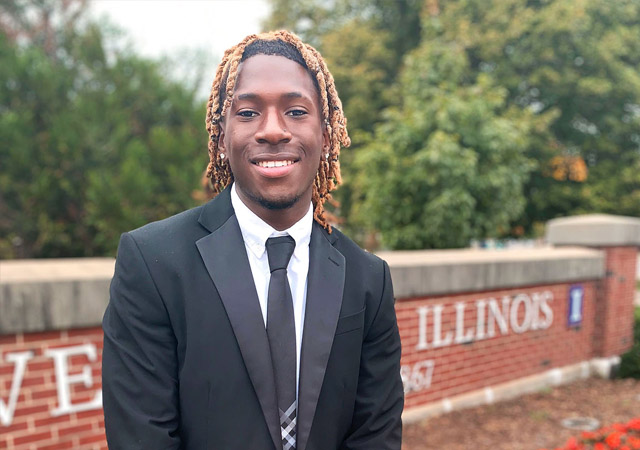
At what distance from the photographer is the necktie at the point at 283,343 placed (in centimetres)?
148

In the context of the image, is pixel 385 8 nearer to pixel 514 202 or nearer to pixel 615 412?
pixel 514 202

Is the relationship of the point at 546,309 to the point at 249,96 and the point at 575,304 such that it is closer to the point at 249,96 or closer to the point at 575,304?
the point at 575,304

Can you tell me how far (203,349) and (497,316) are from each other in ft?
17.6

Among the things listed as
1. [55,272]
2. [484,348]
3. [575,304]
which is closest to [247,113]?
[55,272]

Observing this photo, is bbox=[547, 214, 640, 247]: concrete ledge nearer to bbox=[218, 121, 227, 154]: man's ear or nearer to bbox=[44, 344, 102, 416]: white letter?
bbox=[44, 344, 102, 416]: white letter

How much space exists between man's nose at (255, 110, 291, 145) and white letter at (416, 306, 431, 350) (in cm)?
426

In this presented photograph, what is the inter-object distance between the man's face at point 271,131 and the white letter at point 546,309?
6.00 metres

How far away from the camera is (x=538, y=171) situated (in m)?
17.0

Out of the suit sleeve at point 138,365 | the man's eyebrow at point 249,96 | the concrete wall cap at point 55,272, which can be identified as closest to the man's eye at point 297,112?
the man's eyebrow at point 249,96

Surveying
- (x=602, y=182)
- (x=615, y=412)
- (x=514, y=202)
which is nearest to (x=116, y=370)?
(x=615, y=412)

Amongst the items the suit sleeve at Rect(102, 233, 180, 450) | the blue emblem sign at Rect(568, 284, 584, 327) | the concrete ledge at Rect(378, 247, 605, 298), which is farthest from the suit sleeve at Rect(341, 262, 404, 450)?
the blue emblem sign at Rect(568, 284, 584, 327)

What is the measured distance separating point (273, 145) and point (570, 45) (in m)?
16.8

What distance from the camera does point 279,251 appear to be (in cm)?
154

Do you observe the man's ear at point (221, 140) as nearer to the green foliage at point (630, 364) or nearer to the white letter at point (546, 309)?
the white letter at point (546, 309)
